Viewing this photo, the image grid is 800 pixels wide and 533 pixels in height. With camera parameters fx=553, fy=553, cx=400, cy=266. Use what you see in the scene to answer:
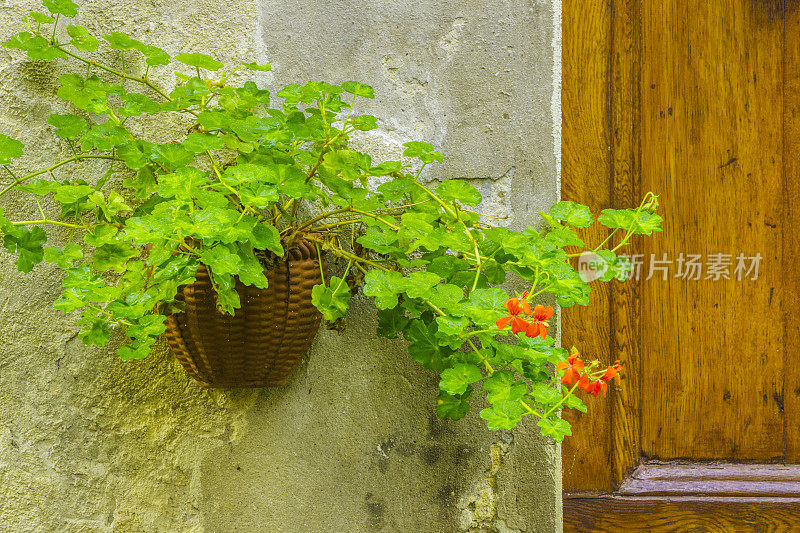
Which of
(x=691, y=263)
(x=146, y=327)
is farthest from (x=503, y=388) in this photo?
(x=691, y=263)

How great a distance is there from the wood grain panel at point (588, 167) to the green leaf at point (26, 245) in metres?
1.05

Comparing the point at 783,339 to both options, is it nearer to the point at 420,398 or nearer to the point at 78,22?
the point at 420,398

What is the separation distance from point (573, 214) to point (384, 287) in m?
0.37

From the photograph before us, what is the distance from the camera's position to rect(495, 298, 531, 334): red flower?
74 centimetres

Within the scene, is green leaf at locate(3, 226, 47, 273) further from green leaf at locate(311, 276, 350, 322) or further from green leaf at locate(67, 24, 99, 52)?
green leaf at locate(311, 276, 350, 322)

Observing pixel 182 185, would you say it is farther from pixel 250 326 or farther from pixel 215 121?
pixel 250 326

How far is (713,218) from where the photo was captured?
1.33m

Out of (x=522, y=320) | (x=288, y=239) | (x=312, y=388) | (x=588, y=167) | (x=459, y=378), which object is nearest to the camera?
(x=522, y=320)

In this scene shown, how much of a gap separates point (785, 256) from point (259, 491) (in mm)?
1342

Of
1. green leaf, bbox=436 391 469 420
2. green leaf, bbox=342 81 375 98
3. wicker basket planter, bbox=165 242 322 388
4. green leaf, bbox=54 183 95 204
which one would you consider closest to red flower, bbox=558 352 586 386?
green leaf, bbox=436 391 469 420

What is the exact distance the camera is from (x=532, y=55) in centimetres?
127

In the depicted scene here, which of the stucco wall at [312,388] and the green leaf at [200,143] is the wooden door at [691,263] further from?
the green leaf at [200,143]

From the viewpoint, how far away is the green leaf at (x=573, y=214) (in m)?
0.97

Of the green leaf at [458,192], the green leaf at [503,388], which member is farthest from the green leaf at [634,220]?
the green leaf at [503,388]
